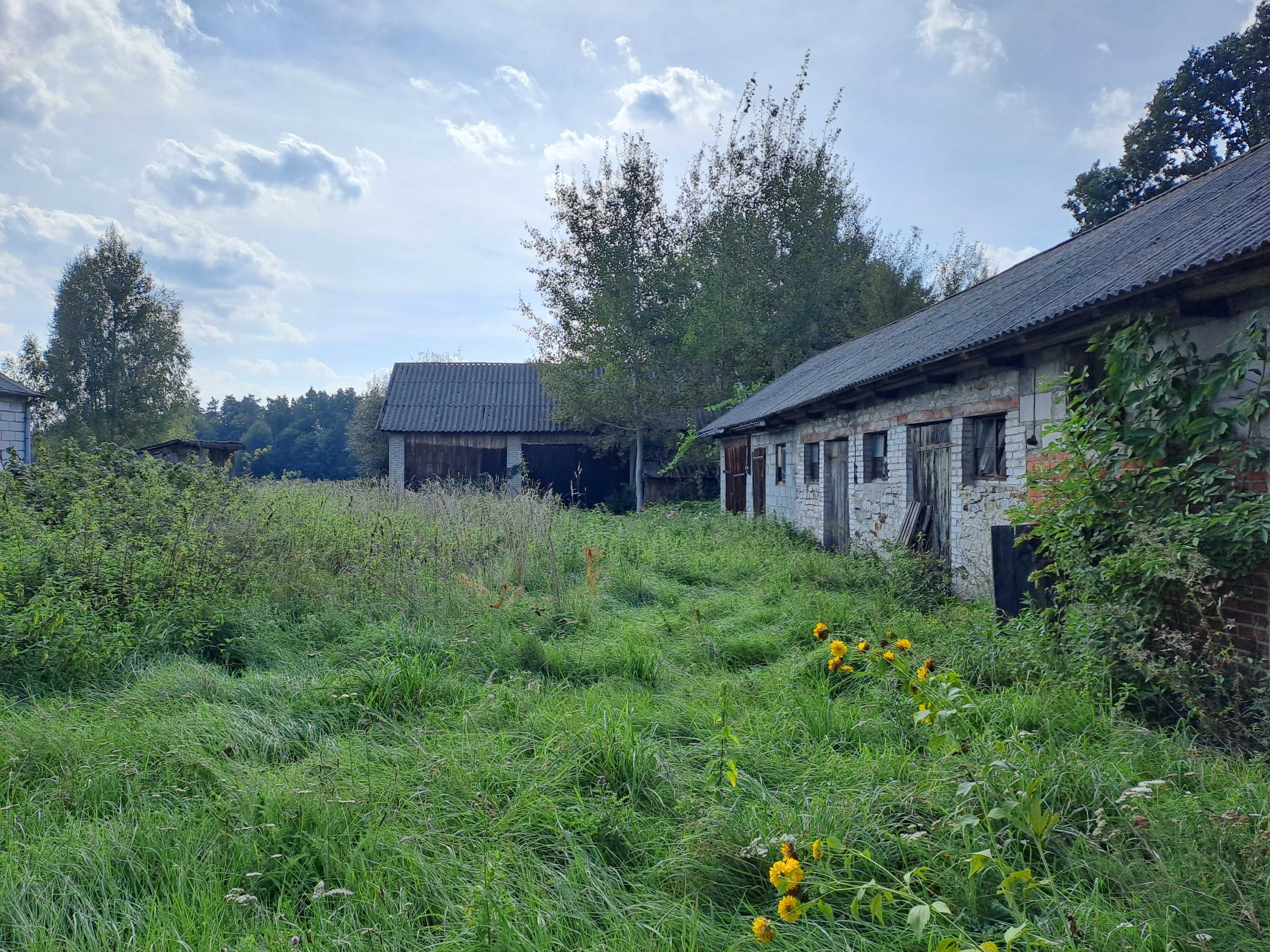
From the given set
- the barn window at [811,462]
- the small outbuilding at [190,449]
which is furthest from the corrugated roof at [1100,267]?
the small outbuilding at [190,449]

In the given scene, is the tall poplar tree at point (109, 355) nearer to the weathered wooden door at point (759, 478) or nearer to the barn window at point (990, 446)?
the weathered wooden door at point (759, 478)

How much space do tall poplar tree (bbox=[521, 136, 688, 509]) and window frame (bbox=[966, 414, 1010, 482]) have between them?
15.3m

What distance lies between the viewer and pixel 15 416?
53.4 ft

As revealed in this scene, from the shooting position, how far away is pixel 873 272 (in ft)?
85.5

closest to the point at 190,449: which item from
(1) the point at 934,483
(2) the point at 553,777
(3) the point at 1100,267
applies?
(1) the point at 934,483

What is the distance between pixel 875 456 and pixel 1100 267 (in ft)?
14.3

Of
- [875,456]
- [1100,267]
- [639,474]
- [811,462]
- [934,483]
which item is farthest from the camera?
[639,474]

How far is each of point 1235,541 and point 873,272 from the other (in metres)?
23.9

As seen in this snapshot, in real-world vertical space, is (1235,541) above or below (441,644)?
above

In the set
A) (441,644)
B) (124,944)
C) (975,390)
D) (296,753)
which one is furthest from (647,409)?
(124,944)

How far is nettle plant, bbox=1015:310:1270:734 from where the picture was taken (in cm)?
399

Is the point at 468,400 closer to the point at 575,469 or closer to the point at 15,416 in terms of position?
the point at 575,469

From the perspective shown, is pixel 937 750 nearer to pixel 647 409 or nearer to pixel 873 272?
pixel 647 409

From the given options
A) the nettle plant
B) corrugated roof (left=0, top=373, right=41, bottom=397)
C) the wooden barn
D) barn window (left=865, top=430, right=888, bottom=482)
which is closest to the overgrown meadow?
the nettle plant
